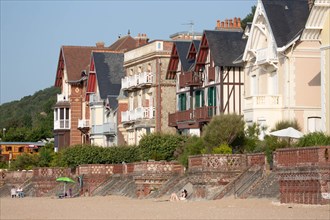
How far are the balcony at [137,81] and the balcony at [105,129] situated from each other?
168 inches

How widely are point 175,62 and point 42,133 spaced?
60.0m

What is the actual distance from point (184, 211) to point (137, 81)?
33456 mm

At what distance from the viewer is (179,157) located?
52.0 meters

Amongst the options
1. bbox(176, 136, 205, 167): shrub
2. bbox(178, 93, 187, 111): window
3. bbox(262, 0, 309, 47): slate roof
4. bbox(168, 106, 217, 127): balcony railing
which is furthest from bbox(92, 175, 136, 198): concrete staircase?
bbox(262, 0, 309, 47): slate roof

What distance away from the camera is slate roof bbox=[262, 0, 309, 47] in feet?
165

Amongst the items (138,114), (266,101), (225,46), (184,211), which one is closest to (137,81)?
(138,114)

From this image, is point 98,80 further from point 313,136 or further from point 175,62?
point 313,136

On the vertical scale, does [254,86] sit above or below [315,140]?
above

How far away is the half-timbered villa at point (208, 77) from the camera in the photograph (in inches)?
2235

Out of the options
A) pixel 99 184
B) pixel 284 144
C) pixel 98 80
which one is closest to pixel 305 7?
pixel 284 144

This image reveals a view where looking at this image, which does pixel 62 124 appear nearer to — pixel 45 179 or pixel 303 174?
pixel 45 179

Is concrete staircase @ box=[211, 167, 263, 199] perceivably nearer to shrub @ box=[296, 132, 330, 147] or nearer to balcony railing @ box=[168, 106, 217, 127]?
shrub @ box=[296, 132, 330, 147]

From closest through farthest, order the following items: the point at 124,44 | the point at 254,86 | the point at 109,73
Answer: the point at 254,86 < the point at 109,73 < the point at 124,44

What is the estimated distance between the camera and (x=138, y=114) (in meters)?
68.1
